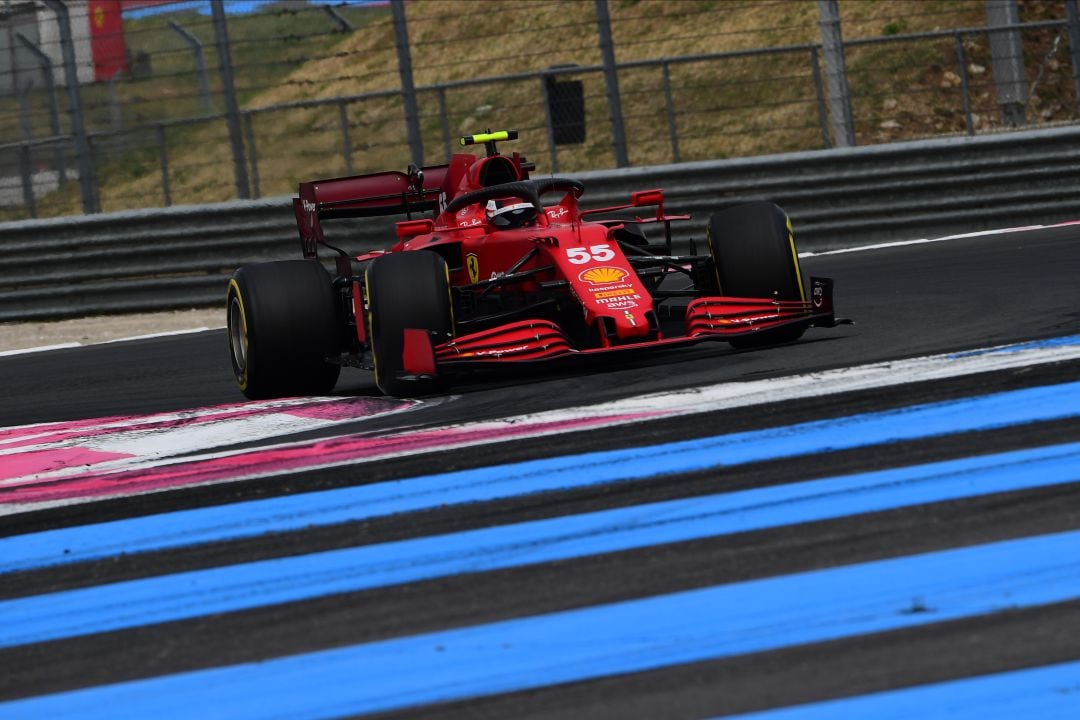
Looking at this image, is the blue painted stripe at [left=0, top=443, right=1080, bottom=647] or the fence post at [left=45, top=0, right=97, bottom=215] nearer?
the blue painted stripe at [left=0, top=443, right=1080, bottom=647]

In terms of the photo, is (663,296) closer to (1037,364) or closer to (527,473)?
(1037,364)

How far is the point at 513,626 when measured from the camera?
3.65m

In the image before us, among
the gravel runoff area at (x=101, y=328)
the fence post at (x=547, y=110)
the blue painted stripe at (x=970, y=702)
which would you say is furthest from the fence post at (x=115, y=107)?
the blue painted stripe at (x=970, y=702)

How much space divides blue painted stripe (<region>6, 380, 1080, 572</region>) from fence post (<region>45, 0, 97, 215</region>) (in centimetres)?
908

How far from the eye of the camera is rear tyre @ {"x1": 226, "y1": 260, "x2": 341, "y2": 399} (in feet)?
26.0

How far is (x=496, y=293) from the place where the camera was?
819cm

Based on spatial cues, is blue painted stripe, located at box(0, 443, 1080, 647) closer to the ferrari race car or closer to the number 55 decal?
the ferrari race car

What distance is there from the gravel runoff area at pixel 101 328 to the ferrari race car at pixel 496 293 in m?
4.61

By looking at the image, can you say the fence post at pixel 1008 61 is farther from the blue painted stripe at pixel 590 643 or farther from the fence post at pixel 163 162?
the blue painted stripe at pixel 590 643

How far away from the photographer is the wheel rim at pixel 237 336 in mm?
8336

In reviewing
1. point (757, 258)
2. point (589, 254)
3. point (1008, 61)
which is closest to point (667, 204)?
point (1008, 61)

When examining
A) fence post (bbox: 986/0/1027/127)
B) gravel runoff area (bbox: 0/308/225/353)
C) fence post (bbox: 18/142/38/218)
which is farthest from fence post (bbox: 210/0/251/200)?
fence post (bbox: 986/0/1027/127)

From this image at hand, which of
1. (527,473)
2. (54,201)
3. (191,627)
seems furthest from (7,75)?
(191,627)

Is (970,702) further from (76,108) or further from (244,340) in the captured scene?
(76,108)
